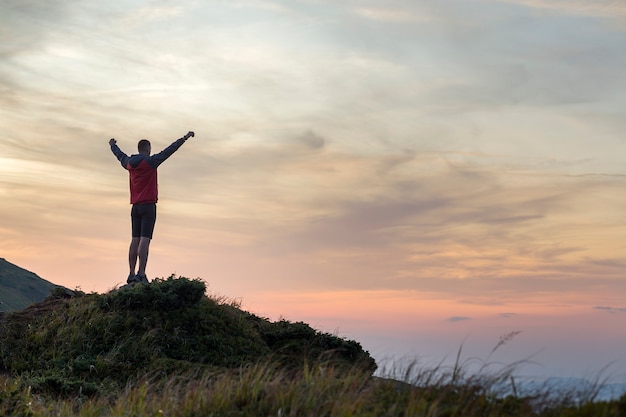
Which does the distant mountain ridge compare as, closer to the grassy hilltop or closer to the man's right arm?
the man's right arm

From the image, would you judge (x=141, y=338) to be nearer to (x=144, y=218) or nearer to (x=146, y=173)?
Answer: (x=144, y=218)

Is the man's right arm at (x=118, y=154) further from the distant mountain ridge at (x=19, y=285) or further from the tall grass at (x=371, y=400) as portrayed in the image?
the distant mountain ridge at (x=19, y=285)

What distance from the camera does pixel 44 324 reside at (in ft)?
63.1

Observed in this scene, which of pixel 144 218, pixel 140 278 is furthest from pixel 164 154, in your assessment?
pixel 140 278

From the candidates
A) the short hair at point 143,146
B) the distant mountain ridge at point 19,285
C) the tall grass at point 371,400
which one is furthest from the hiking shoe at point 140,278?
the distant mountain ridge at point 19,285

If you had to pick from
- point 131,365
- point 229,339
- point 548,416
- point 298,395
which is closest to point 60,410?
point 131,365

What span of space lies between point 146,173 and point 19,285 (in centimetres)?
4729

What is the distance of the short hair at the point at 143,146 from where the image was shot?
20.0 m

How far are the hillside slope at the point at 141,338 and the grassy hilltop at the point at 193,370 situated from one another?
3 centimetres

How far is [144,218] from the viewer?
19.8m

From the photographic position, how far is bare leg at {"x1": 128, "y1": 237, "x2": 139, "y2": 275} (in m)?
20.2

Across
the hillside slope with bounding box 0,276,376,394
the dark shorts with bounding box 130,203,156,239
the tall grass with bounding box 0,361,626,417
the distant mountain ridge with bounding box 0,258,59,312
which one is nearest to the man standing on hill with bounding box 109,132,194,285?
the dark shorts with bounding box 130,203,156,239

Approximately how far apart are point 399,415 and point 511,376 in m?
1.44

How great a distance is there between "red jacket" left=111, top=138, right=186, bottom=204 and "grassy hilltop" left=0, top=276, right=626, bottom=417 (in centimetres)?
241
